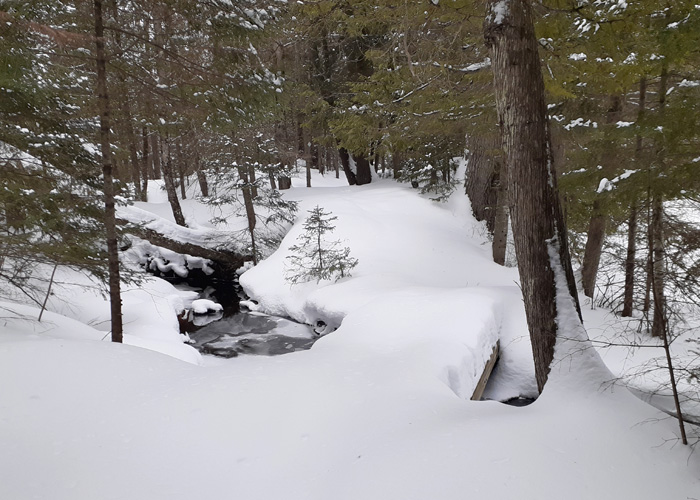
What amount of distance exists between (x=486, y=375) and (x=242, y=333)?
635cm

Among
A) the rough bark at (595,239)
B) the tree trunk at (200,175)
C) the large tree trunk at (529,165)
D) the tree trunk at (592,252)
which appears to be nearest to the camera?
the large tree trunk at (529,165)

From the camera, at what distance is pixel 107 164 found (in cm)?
588

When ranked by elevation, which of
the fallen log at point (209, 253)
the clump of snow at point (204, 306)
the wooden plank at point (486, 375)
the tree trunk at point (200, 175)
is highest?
the tree trunk at point (200, 175)

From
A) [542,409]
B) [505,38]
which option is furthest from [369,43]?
[542,409]

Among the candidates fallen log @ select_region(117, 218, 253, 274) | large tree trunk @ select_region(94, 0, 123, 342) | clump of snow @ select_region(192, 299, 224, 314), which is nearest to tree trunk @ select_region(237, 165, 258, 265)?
fallen log @ select_region(117, 218, 253, 274)

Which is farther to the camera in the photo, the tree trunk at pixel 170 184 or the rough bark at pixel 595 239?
the tree trunk at pixel 170 184

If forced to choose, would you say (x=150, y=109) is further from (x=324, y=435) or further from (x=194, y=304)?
(x=194, y=304)

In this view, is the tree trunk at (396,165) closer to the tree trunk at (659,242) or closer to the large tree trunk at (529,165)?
the tree trunk at (659,242)

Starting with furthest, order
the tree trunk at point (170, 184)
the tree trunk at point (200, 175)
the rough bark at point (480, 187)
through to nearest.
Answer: the tree trunk at point (200, 175)
the tree trunk at point (170, 184)
the rough bark at point (480, 187)

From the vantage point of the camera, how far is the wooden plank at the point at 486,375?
6.00 metres

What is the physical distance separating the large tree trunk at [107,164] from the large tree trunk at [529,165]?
4.96 m

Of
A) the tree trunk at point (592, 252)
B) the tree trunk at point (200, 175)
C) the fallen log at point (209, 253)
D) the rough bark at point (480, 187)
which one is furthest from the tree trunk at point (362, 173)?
the tree trunk at point (592, 252)

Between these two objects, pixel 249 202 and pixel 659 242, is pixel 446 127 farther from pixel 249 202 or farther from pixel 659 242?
pixel 249 202

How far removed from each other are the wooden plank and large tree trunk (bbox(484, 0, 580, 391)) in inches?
84.7
